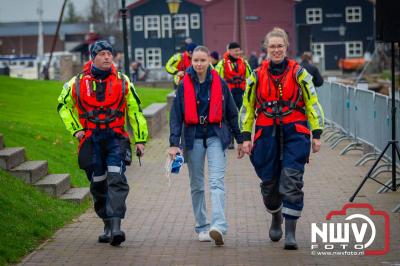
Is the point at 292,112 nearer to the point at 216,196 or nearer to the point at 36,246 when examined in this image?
the point at 216,196

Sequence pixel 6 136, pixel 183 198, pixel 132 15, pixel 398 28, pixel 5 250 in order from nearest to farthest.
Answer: pixel 5 250
pixel 398 28
pixel 183 198
pixel 6 136
pixel 132 15

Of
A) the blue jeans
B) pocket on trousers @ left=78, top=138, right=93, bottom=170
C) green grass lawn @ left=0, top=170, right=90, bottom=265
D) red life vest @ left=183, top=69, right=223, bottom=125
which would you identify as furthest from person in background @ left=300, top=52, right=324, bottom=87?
pocket on trousers @ left=78, top=138, right=93, bottom=170

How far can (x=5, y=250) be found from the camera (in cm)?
973

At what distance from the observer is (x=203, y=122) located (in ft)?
34.1

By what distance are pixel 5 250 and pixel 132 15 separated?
85924mm

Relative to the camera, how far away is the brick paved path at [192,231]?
9664 mm

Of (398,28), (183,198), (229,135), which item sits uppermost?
(398,28)

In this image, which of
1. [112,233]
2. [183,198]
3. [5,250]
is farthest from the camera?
[183,198]

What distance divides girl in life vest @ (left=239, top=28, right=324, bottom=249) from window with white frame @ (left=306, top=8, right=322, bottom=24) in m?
83.7

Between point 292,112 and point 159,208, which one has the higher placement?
point 292,112

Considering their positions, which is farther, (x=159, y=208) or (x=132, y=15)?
(x=132, y=15)

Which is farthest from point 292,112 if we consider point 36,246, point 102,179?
point 36,246

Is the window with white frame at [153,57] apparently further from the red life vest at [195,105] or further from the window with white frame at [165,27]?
the red life vest at [195,105]

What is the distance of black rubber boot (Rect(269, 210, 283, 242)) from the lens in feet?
34.4
